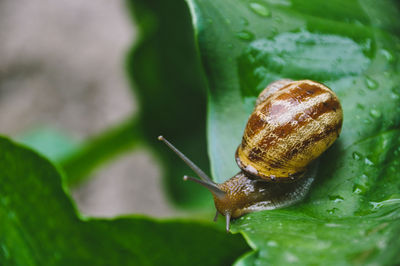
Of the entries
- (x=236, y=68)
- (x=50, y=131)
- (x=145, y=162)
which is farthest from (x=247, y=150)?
(x=145, y=162)

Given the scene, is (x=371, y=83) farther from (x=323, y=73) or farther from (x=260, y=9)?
(x=260, y=9)

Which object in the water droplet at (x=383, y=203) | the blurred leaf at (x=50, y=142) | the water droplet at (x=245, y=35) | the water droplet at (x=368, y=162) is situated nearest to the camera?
the water droplet at (x=383, y=203)

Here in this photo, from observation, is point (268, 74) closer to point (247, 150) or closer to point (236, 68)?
point (236, 68)

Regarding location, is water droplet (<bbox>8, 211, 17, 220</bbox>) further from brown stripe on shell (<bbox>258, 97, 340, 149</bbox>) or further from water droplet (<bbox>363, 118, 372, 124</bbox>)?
water droplet (<bbox>363, 118, 372, 124</bbox>)

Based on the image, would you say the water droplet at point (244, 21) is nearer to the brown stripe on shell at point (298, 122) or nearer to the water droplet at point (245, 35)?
the water droplet at point (245, 35)

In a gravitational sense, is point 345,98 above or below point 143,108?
above

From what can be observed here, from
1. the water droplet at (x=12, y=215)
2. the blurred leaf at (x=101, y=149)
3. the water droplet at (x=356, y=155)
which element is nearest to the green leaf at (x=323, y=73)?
the water droplet at (x=356, y=155)
